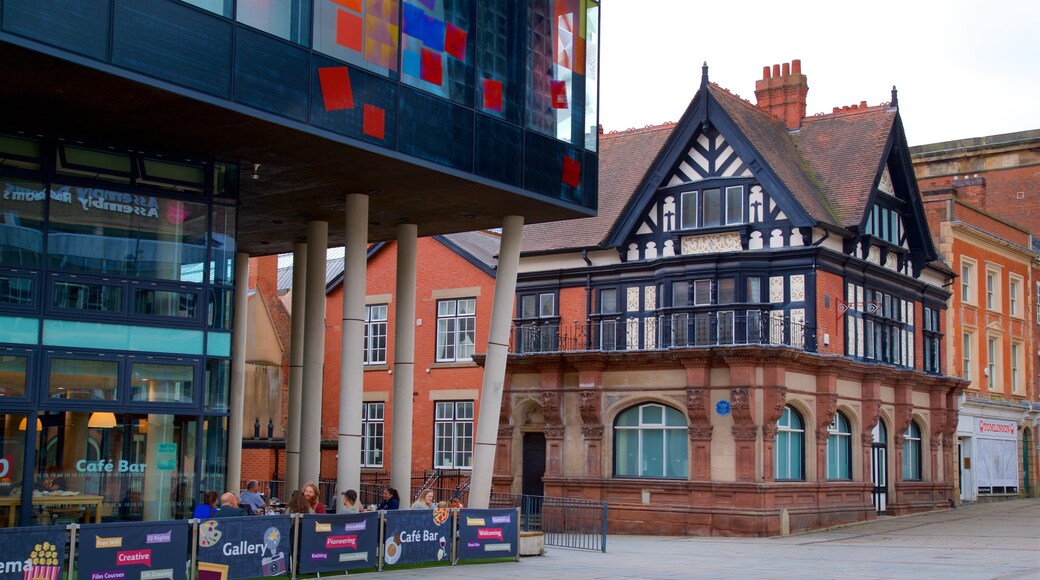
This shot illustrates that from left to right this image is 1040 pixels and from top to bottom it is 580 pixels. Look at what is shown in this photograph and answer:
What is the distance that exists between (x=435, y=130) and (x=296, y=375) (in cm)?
1012

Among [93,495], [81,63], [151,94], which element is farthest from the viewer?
[93,495]

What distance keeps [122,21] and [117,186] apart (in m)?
3.68

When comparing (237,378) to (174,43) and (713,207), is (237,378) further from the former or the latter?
(713,207)

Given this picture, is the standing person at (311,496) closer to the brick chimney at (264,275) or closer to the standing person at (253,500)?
the standing person at (253,500)

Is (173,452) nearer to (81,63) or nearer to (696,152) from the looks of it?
(81,63)

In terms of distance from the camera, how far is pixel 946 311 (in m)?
43.8

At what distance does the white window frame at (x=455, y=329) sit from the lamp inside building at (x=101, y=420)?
20864mm

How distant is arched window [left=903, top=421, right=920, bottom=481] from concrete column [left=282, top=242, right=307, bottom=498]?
20275 mm

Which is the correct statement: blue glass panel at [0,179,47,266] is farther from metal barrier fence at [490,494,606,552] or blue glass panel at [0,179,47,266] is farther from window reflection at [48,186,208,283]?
metal barrier fence at [490,494,606,552]

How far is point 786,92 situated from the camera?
40844mm

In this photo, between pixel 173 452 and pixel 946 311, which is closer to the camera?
pixel 173 452

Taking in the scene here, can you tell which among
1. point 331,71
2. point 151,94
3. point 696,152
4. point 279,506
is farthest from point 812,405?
point 151,94

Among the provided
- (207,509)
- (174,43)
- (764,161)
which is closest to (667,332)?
(764,161)

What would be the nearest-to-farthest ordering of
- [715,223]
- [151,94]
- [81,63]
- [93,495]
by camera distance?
[81,63]
[151,94]
[93,495]
[715,223]
